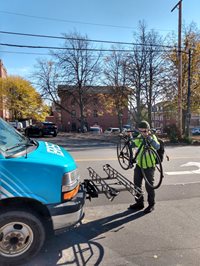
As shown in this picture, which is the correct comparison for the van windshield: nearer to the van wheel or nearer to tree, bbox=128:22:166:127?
the van wheel

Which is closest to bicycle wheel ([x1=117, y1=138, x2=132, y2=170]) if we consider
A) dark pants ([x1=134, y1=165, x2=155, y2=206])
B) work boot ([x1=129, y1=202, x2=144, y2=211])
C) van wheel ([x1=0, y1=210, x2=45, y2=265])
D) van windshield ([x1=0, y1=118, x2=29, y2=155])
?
dark pants ([x1=134, y1=165, x2=155, y2=206])

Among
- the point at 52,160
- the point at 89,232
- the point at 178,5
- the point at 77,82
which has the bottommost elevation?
the point at 89,232

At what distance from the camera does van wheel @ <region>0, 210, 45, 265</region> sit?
10.6 feet

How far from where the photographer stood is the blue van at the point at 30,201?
10.4ft

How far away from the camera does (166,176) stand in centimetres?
828

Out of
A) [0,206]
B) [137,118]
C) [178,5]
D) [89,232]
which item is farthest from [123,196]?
[137,118]

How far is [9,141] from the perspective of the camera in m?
3.71

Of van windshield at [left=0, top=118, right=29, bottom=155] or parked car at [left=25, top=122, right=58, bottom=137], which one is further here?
parked car at [left=25, top=122, right=58, bottom=137]

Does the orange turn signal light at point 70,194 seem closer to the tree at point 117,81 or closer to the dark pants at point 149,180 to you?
the dark pants at point 149,180

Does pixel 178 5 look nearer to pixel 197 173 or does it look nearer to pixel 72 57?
pixel 197 173

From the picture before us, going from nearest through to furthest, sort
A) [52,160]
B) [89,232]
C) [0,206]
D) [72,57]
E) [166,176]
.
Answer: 1. [0,206]
2. [52,160]
3. [89,232]
4. [166,176]
5. [72,57]

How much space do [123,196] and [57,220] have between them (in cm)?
311

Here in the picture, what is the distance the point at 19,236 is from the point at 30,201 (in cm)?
46

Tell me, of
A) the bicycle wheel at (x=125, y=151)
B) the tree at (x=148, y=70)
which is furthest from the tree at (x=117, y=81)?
the bicycle wheel at (x=125, y=151)
